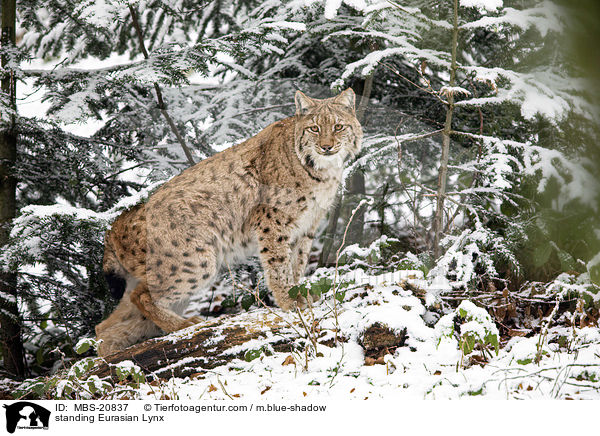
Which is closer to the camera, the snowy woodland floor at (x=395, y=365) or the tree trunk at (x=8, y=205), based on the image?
the snowy woodland floor at (x=395, y=365)

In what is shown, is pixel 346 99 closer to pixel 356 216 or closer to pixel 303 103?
pixel 303 103

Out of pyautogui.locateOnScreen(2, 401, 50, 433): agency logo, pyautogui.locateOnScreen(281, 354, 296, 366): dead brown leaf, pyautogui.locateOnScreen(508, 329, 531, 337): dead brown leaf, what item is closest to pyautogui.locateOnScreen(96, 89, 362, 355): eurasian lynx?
pyautogui.locateOnScreen(281, 354, 296, 366): dead brown leaf

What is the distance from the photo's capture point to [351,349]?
10.1ft

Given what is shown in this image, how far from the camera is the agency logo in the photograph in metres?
2.48

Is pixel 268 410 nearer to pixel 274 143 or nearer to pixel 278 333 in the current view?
pixel 278 333

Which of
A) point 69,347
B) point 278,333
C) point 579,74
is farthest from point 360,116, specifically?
point 579,74

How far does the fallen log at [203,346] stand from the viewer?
128 inches

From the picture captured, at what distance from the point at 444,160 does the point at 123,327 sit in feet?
8.96

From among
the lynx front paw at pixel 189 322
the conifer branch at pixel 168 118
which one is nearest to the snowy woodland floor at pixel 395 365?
A: the lynx front paw at pixel 189 322

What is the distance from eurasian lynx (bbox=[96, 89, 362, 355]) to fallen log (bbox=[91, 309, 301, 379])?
253 millimetres

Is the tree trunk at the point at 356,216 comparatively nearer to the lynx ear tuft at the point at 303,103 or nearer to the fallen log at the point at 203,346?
the lynx ear tuft at the point at 303,103

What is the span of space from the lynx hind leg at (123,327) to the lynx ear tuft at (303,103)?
1911 millimetres

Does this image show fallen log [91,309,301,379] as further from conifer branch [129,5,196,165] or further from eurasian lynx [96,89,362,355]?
conifer branch [129,5,196,165]

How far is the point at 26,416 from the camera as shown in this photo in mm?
2545
